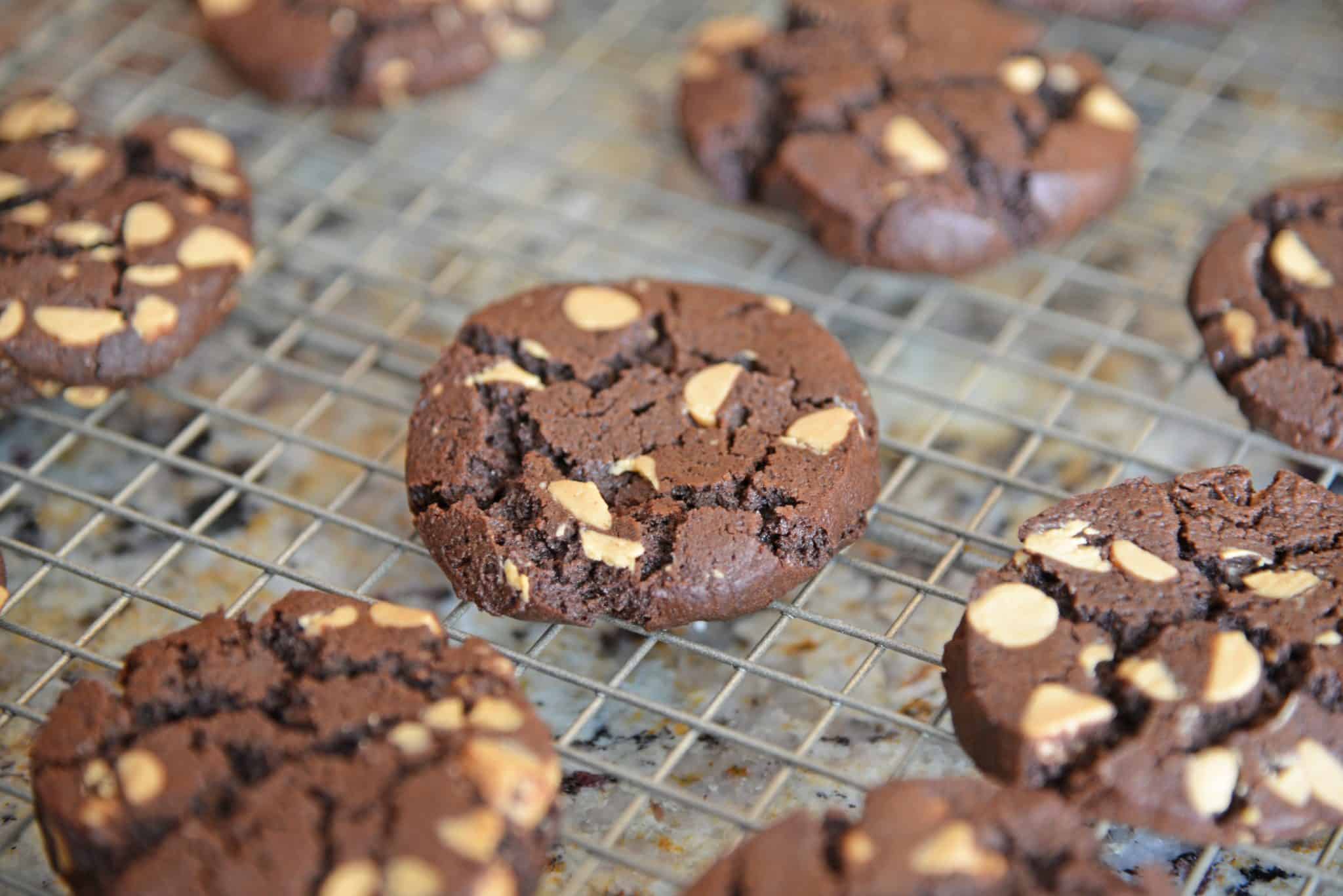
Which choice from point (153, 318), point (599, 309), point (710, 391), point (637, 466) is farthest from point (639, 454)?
point (153, 318)

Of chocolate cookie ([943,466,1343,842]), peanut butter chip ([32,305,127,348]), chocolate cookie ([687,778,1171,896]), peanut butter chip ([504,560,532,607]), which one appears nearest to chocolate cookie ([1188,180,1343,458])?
chocolate cookie ([943,466,1343,842])

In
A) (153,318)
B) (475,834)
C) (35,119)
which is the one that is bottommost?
(475,834)

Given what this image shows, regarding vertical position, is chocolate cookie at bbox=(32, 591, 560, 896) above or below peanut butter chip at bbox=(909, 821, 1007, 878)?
above

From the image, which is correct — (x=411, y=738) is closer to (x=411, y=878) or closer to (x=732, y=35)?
(x=411, y=878)

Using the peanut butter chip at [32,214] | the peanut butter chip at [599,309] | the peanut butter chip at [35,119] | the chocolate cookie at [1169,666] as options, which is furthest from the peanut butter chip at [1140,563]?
the peanut butter chip at [35,119]

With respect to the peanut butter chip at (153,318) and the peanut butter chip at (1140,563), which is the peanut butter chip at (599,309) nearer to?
the peanut butter chip at (153,318)

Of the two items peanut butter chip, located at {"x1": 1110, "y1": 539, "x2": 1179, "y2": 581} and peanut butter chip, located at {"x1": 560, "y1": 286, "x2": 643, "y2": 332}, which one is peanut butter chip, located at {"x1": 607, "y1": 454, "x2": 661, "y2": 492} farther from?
peanut butter chip, located at {"x1": 1110, "y1": 539, "x2": 1179, "y2": 581}
